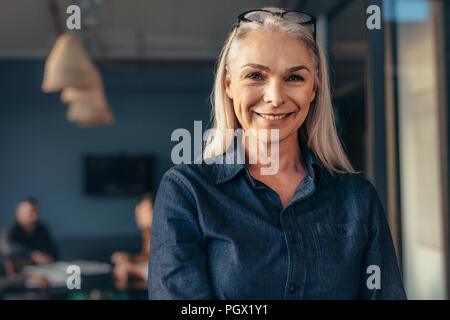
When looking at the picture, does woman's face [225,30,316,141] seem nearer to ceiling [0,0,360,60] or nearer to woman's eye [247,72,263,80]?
woman's eye [247,72,263,80]

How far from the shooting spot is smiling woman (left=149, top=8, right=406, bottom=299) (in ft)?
2.23

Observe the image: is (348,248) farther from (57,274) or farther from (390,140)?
(57,274)

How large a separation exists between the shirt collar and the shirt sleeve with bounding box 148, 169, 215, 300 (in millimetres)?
72

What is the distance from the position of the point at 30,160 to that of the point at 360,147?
203 inches

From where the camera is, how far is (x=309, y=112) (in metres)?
0.80

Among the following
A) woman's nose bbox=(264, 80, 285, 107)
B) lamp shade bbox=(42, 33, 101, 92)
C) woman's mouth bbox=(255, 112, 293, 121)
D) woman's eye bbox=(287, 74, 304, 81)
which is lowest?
woman's mouth bbox=(255, 112, 293, 121)

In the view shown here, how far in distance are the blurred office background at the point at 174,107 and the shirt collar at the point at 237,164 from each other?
14 cm

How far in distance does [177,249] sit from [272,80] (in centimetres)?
29

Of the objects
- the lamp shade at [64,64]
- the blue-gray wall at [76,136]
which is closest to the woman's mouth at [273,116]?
the lamp shade at [64,64]

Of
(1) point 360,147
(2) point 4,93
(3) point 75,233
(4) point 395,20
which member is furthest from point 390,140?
(2) point 4,93

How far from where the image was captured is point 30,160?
20.2 feet

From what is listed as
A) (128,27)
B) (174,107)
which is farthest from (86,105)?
(174,107)

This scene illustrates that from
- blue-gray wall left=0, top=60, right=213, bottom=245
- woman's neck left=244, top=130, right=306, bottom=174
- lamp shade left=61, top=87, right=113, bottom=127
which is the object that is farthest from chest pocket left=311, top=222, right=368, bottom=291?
blue-gray wall left=0, top=60, right=213, bottom=245

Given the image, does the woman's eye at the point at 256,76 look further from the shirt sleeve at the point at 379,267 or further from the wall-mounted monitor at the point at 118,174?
the wall-mounted monitor at the point at 118,174
